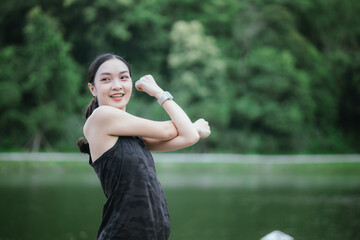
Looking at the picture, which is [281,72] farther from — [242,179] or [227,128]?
[242,179]

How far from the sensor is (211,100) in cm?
2566

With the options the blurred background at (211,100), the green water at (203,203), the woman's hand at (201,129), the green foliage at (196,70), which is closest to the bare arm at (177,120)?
the woman's hand at (201,129)

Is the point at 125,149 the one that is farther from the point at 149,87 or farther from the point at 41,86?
the point at 41,86

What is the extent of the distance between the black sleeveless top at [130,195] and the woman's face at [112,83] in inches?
8.1

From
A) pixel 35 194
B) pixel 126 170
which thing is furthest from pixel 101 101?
pixel 35 194

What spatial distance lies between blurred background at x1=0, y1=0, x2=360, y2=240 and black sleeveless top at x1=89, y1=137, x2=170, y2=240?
8523 mm

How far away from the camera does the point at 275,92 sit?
27438 mm

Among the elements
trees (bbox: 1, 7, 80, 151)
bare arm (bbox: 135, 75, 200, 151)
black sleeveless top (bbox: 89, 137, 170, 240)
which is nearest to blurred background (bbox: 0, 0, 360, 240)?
trees (bbox: 1, 7, 80, 151)

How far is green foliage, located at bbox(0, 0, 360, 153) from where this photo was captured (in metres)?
23.7

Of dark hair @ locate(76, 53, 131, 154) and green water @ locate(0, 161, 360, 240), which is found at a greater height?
dark hair @ locate(76, 53, 131, 154)

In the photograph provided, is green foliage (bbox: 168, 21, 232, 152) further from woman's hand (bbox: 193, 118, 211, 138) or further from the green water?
woman's hand (bbox: 193, 118, 211, 138)

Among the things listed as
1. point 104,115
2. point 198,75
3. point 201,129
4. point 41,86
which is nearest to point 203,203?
point 201,129

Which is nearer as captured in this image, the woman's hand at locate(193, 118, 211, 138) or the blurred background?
the woman's hand at locate(193, 118, 211, 138)

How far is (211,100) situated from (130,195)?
2423 cm
